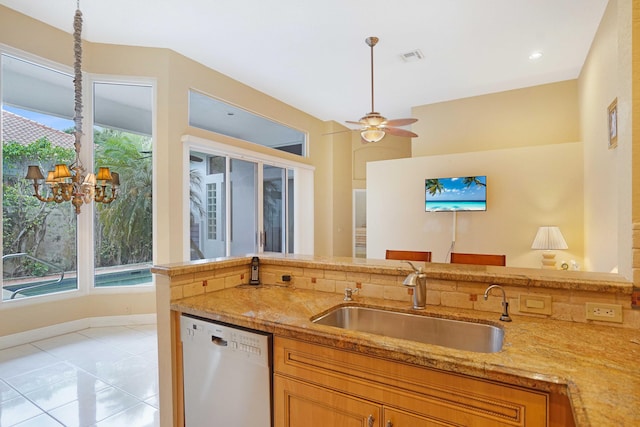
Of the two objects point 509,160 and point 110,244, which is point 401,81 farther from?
point 110,244

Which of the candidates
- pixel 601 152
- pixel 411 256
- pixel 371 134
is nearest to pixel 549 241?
pixel 601 152

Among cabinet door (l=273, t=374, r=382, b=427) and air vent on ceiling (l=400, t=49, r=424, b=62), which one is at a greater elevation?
air vent on ceiling (l=400, t=49, r=424, b=62)

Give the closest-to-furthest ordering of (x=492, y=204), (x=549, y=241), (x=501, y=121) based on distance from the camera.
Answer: (x=549, y=241) < (x=492, y=204) < (x=501, y=121)

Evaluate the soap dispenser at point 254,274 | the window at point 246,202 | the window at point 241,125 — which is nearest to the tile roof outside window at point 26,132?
the window at point 246,202

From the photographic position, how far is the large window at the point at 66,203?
3.51 m

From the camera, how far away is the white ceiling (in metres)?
3.38

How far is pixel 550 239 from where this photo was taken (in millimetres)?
4305

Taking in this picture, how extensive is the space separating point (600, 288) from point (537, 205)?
3952 millimetres

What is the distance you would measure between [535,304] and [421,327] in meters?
0.51

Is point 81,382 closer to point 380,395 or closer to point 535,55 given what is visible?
point 380,395

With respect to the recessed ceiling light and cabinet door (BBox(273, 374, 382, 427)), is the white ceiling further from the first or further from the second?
cabinet door (BBox(273, 374, 382, 427))

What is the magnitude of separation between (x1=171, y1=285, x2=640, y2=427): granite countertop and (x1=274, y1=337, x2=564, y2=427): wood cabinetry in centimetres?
5

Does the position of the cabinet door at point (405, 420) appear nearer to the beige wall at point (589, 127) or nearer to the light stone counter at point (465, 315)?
the light stone counter at point (465, 315)

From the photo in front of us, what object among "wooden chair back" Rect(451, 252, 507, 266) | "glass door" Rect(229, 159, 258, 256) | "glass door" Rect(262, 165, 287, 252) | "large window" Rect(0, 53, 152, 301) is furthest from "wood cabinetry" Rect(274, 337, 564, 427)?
"glass door" Rect(262, 165, 287, 252)
